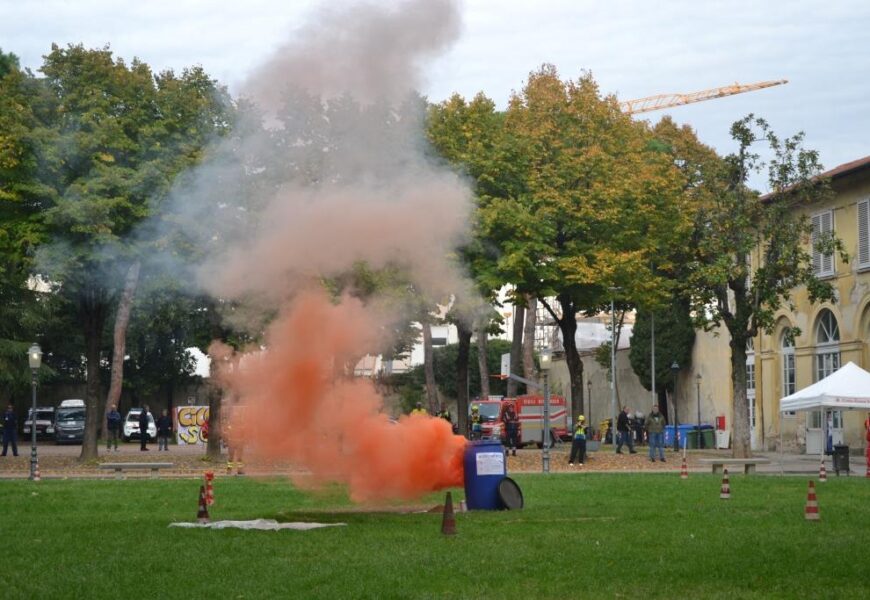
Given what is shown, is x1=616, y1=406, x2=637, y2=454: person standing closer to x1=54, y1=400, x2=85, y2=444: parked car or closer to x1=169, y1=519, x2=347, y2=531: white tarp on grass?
x1=54, y1=400, x2=85, y2=444: parked car

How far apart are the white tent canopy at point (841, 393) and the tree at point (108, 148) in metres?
20.4

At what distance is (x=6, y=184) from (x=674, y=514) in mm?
27196

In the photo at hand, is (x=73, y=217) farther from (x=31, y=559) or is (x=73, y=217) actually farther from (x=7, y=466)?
(x=31, y=559)

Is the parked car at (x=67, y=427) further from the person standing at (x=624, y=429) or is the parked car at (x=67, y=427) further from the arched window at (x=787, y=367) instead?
the arched window at (x=787, y=367)

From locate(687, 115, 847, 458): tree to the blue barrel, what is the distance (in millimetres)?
22620

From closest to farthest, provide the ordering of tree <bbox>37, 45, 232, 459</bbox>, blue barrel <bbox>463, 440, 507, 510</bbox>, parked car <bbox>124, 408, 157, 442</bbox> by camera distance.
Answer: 1. blue barrel <bbox>463, 440, 507, 510</bbox>
2. tree <bbox>37, 45, 232, 459</bbox>
3. parked car <bbox>124, 408, 157, 442</bbox>

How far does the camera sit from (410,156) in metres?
30.6

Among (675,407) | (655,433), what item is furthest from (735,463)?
(675,407)

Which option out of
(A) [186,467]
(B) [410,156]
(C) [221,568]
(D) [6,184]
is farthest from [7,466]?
(C) [221,568]

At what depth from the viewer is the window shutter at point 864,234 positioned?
53094 mm

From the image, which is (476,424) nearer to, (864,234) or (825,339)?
(825,339)

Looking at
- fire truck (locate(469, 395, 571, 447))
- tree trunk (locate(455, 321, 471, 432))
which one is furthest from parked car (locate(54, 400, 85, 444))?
tree trunk (locate(455, 321, 471, 432))

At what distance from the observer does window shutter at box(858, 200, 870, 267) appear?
53.1 m

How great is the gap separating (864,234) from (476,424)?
68.8 feet
